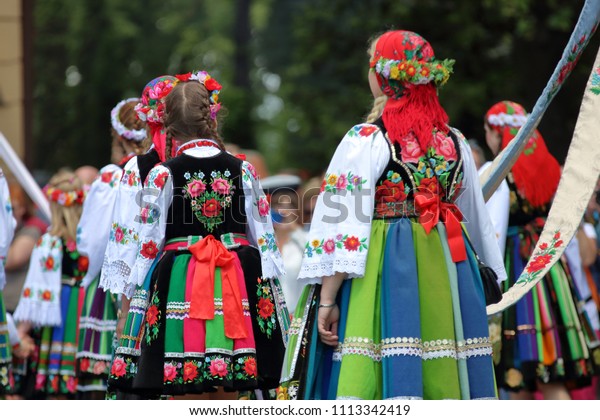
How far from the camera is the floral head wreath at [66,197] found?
7246 mm

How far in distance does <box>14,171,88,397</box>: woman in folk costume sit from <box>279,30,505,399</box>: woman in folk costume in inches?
113

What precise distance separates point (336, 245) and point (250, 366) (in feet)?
2.86

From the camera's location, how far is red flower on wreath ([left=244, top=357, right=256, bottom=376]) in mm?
5141

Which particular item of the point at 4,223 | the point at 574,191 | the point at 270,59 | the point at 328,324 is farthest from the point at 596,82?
the point at 270,59

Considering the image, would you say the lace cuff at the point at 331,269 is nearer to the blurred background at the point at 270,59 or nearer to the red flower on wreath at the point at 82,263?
the blurred background at the point at 270,59

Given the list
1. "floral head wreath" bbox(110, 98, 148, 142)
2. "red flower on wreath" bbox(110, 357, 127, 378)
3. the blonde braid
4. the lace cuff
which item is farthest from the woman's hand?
"floral head wreath" bbox(110, 98, 148, 142)

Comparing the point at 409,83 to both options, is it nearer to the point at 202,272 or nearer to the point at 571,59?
the point at 571,59

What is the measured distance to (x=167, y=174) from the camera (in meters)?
5.20

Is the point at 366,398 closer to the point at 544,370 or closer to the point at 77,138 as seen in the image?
the point at 544,370

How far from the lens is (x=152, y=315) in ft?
16.8

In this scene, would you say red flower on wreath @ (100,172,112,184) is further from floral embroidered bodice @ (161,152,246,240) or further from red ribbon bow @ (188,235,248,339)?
red ribbon bow @ (188,235,248,339)

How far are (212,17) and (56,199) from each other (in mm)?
22753

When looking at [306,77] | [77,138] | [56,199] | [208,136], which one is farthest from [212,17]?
[208,136]

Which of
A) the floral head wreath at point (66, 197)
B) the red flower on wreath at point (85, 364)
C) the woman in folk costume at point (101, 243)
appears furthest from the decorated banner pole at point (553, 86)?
the floral head wreath at point (66, 197)
